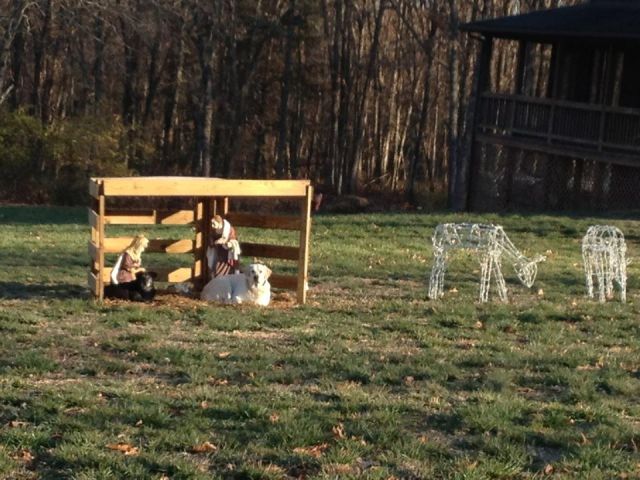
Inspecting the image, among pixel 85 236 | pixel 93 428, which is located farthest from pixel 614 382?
pixel 85 236

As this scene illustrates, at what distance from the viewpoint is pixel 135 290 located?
43.4ft

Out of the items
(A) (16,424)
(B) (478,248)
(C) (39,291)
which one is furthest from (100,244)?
(A) (16,424)

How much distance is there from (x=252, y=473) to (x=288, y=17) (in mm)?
42901

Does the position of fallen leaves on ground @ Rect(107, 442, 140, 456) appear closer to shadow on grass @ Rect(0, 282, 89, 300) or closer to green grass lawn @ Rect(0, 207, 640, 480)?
green grass lawn @ Rect(0, 207, 640, 480)

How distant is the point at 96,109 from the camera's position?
145 feet

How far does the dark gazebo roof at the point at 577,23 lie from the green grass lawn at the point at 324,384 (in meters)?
13.7

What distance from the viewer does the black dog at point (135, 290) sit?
43.4 ft

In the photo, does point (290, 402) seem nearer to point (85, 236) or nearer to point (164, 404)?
point (164, 404)

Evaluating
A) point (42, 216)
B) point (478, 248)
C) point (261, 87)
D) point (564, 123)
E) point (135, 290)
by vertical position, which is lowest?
point (42, 216)

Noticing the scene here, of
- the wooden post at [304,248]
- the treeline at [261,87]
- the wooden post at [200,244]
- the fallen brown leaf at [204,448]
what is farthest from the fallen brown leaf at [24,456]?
the treeline at [261,87]

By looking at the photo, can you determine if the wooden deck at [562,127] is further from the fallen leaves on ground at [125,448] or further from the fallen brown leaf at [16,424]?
the fallen leaves on ground at [125,448]

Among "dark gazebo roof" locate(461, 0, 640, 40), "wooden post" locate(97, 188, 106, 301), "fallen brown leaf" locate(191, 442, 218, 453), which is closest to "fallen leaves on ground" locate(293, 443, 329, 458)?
"fallen brown leaf" locate(191, 442, 218, 453)

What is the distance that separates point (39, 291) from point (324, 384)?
602cm

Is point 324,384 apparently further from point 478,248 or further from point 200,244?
point 200,244
